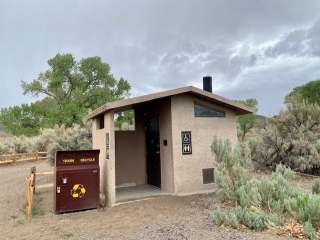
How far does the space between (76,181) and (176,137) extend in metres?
2.88

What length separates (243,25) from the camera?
41.6ft

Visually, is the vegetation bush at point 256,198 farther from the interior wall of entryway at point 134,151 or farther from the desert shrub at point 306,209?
the interior wall of entryway at point 134,151

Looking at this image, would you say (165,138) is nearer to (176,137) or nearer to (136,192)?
(176,137)

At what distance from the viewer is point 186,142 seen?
8531mm

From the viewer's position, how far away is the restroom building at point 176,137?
7914mm

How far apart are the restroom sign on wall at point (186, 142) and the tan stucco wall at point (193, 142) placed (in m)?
0.10

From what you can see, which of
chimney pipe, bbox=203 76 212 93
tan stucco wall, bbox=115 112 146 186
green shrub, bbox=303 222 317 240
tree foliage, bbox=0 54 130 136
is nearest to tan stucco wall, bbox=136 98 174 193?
tan stucco wall, bbox=115 112 146 186

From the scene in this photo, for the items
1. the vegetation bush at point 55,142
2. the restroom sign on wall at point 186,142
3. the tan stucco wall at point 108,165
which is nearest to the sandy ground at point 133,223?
the tan stucco wall at point 108,165

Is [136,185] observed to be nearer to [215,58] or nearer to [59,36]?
[215,58]

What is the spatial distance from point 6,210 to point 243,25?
10971 millimetres

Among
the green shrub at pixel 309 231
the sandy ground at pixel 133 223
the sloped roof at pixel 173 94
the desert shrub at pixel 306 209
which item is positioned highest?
the sloped roof at pixel 173 94

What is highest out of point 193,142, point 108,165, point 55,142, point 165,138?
point 55,142

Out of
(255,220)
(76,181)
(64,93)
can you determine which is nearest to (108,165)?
(76,181)

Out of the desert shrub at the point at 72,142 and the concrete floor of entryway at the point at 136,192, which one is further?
the desert shrub at the point at 72,142
